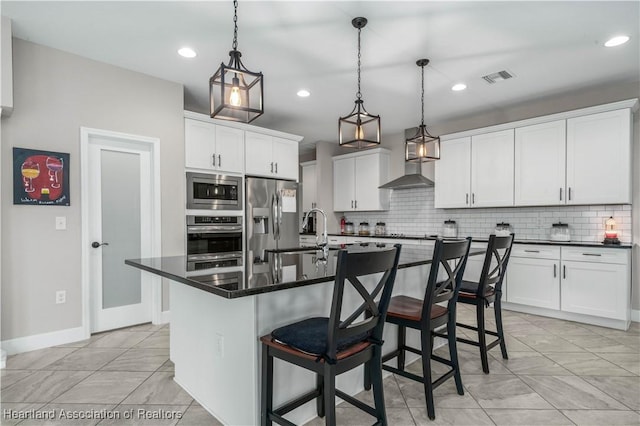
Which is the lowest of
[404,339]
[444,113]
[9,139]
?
[404,339]

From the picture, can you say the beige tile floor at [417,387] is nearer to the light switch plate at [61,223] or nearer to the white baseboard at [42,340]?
the white baseboard at [42,340]

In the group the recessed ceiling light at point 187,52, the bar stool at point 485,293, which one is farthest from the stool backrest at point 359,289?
the recessed ceiling light at point 187,52

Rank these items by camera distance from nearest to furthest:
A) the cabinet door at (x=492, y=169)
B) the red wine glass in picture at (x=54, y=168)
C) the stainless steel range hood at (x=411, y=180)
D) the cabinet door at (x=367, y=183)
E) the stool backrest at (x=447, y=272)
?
1. the stool backrest at (x=447, y=272)
2. the red wine glass in picture at (x=54, y=168)
3. the cabinet door at (x=492, y=169)
4. the stainless steel range hood at (x=411, y=180)
5. the cabinet door at (x=367, y=183)

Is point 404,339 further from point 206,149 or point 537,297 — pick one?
point 206,149

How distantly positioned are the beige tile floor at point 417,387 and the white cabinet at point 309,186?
4.14 metres

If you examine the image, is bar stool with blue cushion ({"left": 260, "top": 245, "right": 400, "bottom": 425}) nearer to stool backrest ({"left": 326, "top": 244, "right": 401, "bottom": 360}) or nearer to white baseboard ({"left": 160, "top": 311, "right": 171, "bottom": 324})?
stool backrest ({"left": 326, "top": 244, "right": 401, "bottom": 360})

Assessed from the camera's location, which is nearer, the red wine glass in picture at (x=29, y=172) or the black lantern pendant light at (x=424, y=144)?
the red wine glass in picture at (x=29, y=172)

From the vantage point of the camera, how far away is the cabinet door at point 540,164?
4.23 metres

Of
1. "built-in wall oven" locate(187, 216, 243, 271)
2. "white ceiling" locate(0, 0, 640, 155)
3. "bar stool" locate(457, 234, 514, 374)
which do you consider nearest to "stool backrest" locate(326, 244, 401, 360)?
"bar stool" locate(457, 234, 514, 374)

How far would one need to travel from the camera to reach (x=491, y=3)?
2504 mm

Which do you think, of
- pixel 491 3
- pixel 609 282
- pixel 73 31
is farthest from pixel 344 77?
pixel 609 282

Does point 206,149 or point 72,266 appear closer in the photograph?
point 72,266

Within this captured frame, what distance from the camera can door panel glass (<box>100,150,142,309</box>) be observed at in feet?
11.8

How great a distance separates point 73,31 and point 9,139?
1.06 metres
